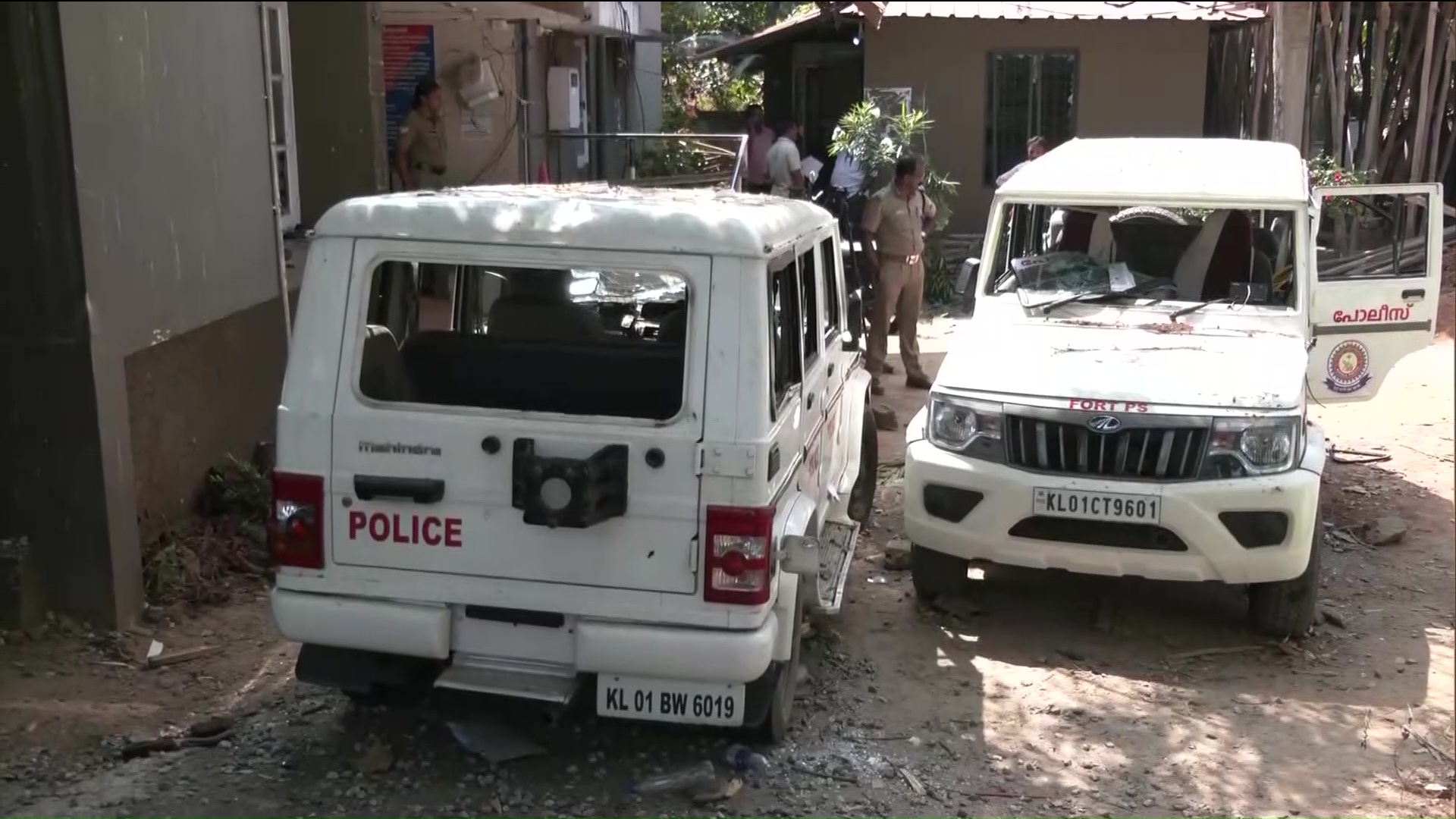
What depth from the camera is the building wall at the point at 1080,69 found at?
14.9 metres

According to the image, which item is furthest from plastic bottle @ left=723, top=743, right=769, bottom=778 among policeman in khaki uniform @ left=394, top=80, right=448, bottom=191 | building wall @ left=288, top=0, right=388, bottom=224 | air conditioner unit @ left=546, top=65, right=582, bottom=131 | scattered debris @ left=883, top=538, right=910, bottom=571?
air conditioner unit @ left=546, top=65, right=582, bottom=131

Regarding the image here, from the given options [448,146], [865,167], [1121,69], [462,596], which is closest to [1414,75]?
[1121,69]

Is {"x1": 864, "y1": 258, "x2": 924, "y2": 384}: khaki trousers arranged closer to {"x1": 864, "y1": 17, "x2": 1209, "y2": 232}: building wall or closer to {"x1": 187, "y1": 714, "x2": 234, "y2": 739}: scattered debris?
{"x1": 864, "y1": 17, "x2": 1209, "y2": 232}: building wall

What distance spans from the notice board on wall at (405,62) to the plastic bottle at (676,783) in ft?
29.6

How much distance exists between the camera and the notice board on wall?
12047 mm

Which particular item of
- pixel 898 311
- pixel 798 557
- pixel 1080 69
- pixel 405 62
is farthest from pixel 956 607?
pixel 1080 69

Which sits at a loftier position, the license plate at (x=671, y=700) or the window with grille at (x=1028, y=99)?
the window with grille at (x=1028, y=99)

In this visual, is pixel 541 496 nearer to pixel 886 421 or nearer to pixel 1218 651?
pixel 1218 651

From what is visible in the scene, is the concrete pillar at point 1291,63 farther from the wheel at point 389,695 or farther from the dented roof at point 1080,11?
the wheel at point 389,695

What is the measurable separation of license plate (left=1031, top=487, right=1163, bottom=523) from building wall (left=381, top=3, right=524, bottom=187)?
7.93 metres

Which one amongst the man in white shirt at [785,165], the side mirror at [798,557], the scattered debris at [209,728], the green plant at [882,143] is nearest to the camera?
the side mirror at [798,557]

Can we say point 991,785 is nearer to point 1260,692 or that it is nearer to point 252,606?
point 1260,692

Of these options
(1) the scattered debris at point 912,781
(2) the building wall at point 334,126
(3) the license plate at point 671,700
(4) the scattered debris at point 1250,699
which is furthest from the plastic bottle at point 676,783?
(2) the building wall at point 334,126

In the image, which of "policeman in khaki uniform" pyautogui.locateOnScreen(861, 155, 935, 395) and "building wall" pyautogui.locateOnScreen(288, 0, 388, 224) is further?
"policeman in khaki uniform" pyautogui.locateOnScreen(861, 155, 935, 395)
